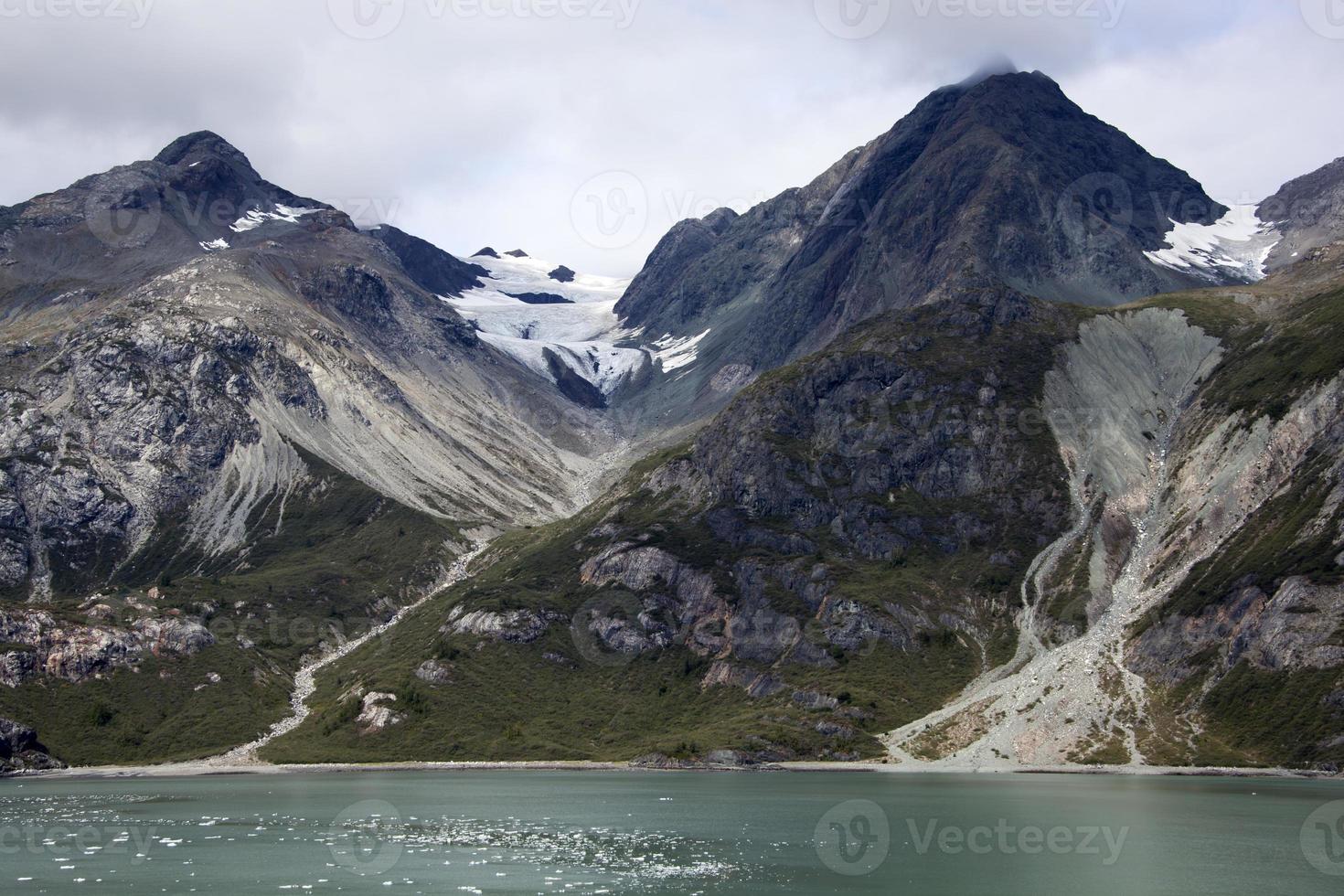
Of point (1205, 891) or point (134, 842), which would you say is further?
point (134, 842)

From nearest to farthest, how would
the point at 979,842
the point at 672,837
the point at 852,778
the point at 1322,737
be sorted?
the point at 979,842, the point at 672,837, the point at 1322,737, the point at 852,778

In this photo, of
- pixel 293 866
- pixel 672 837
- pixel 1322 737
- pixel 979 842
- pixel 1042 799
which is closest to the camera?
pixel 293 866

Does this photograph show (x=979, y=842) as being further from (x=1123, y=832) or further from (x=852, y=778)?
(x=852, y=778)

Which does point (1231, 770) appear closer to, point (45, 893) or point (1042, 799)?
point (1042, 799)

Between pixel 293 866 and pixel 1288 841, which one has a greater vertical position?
pixel 293 866

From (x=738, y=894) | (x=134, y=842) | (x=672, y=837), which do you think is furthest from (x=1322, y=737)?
(x=134, y=842)

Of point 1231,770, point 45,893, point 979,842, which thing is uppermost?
point 45,893

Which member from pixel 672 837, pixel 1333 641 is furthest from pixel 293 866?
pixel 1333 641
